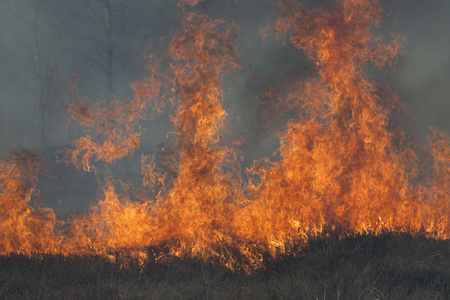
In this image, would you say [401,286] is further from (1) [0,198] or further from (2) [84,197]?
(2) [84,197]

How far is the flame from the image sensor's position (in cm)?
820

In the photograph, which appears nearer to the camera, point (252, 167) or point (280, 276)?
point (280, 276)

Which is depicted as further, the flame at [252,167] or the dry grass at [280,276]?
the flame at [252,167]

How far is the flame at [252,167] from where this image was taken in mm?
8195

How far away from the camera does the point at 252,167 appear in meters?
8.56

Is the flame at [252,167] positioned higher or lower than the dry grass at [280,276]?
higher

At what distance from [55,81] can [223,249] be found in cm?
1031

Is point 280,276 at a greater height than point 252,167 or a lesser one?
lesser

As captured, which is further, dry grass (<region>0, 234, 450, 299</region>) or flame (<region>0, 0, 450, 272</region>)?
flame (<region>0, 0, 450, 272</region>)

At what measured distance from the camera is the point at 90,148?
9.06 meters

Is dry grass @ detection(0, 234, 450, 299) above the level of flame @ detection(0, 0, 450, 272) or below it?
below

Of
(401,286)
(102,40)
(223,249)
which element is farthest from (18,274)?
(102,40)

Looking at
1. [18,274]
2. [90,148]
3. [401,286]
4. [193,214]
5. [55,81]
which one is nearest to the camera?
[401,286]

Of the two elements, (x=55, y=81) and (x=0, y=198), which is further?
(x=55, y=81)
